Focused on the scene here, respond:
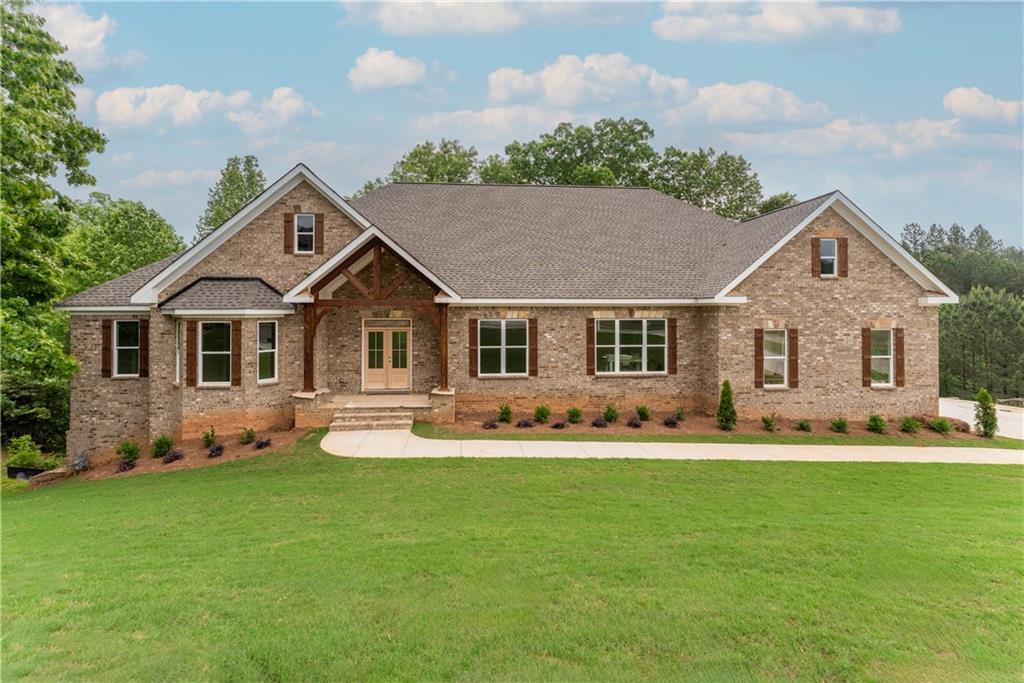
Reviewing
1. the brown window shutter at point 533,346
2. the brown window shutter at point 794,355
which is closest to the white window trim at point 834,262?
the brown window shutter at point 794,355

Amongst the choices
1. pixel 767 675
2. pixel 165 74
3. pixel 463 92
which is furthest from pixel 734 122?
pixel 767 675

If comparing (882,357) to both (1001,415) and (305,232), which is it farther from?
(305,232)

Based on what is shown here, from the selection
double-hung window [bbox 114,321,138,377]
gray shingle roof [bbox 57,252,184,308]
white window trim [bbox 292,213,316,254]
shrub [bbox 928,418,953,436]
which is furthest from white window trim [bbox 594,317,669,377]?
double-hung window [bbox 114,321,138,377]

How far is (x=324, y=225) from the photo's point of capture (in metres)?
16.9

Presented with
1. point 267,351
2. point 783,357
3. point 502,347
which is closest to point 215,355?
point 267,351

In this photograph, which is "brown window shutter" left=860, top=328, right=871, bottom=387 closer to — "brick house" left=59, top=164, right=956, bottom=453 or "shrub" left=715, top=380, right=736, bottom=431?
"brick house" left=59, top=164, right=956, bottom=453

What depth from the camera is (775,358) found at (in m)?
17.2

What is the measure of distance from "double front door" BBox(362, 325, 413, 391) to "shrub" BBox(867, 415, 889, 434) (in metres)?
14.3

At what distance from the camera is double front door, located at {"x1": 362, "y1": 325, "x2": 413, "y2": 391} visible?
58.5 feet

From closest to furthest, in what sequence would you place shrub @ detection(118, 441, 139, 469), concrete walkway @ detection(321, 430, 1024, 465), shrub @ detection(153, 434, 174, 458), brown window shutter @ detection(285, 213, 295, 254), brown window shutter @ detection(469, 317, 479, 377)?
concrete walkway @ detection(321, 430, 1024, 465) < shrub @ detection(118, 441, 139, 469) < shrub @ detection(153, 434, 174, 458) < brown window shutter @ detection(285, 213, 295, 254) < brown window shutter @ detection(469, 317, 479, 377)

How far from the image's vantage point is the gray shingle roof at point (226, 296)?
14.8 metres

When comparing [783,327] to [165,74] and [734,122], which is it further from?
[165,74]

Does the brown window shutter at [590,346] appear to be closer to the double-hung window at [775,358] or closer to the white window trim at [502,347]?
the white window trim at [502,347]

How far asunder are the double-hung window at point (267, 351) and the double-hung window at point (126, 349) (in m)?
4.44
